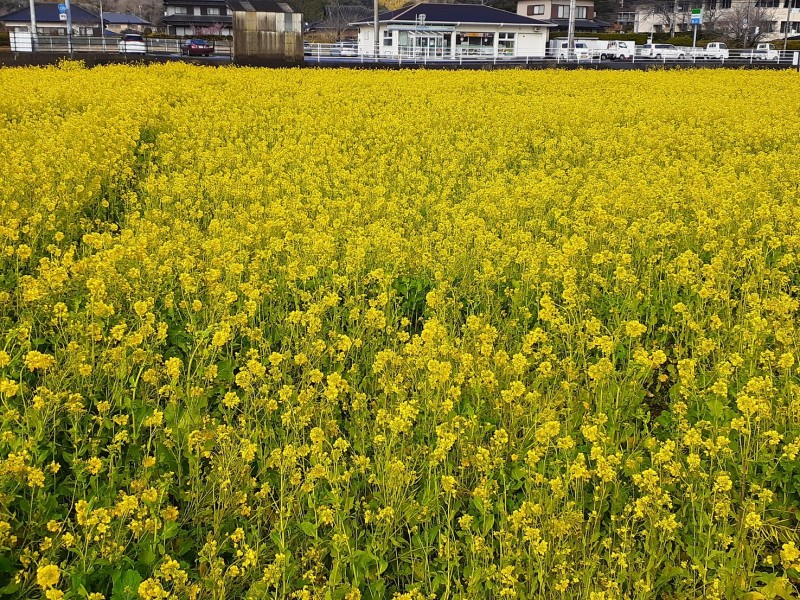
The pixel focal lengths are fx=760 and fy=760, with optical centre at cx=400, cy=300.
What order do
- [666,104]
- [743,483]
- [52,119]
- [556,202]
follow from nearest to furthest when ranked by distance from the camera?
[743,483], [556,202], [52,119], [666,104]

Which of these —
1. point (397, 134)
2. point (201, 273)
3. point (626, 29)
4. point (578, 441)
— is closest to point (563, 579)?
point (578, 441)

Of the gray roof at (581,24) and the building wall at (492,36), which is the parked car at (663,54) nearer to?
the building wall at (492,36)

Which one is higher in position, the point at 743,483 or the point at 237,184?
the point at 237,184

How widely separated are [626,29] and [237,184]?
254 feet

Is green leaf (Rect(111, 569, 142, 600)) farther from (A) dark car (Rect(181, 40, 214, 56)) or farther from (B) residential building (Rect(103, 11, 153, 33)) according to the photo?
(B) residential building (Rect(103, 11, 153, 33))

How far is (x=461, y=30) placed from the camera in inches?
1826

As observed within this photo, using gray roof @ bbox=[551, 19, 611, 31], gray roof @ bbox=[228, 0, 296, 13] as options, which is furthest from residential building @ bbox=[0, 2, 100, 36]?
gray roof @ bbox=[228, 0, 296, 13]

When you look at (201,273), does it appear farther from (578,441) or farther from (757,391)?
(757,391)

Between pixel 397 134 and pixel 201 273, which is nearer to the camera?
pixel 201 273

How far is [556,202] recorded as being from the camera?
298 inches

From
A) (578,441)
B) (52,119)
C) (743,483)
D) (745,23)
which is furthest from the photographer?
(745,23)

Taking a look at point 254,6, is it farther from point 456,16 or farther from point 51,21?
point 51,21

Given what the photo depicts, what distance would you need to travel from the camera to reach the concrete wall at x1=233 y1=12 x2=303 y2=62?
26734 millimetres

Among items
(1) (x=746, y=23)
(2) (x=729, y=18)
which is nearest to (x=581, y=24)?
(2) (x=729, y=18)
